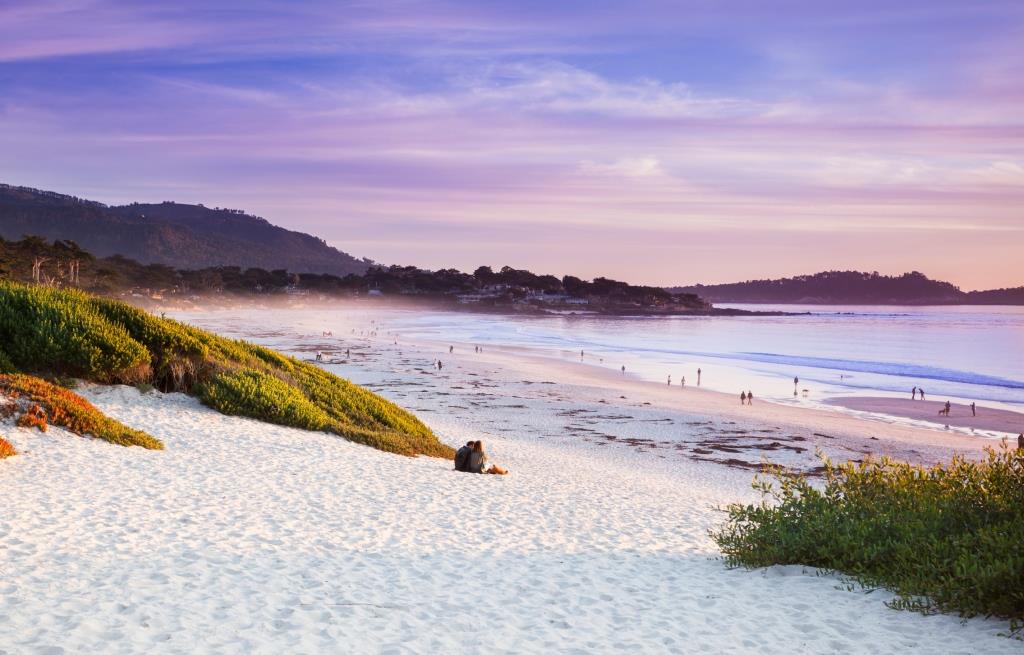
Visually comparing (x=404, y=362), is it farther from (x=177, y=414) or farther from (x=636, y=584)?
(x=636, y=584)

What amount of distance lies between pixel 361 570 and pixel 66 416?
8714mm

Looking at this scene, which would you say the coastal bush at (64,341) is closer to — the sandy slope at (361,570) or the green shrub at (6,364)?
the green shrub at (6,364)

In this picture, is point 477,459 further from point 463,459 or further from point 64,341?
point 64,341

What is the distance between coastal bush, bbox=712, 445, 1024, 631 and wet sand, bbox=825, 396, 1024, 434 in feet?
98.1

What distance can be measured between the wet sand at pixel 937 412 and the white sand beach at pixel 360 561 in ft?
73.9

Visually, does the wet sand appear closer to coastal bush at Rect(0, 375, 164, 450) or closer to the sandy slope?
the sandy slope

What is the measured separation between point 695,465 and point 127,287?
14225cm

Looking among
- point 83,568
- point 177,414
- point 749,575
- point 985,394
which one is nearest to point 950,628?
point 749,575

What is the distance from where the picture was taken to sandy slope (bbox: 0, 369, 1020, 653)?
709 cm

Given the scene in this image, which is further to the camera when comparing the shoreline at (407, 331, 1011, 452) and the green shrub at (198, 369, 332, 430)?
the shoreline at (407, 331, 1011, 452)

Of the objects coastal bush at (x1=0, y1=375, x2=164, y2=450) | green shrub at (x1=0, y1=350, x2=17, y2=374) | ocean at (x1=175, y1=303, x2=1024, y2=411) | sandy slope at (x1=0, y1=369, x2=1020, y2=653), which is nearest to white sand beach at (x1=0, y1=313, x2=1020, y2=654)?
sandy slope at (x1=0, y1=369, x2=1020, y2=653)

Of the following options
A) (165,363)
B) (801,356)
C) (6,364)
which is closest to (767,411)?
(165,363)

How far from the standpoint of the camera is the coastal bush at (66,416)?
14.1 meters

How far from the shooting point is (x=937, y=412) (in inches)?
1549
